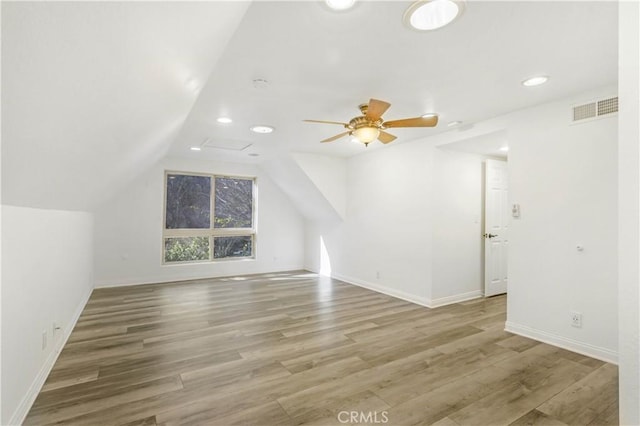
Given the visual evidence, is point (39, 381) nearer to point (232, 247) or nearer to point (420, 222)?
point (420, 222)

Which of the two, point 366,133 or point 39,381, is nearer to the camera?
point 39,381

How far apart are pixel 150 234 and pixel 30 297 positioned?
389cm

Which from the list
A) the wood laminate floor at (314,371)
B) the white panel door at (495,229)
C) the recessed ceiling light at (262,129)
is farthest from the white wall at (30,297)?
the white panel door at (495,229)

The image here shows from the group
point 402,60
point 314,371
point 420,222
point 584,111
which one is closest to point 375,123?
point 402,60

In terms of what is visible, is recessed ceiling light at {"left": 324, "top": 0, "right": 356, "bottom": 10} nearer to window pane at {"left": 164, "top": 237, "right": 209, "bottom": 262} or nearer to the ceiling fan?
the ceiling fan

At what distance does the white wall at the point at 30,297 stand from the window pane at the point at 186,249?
9.13ft

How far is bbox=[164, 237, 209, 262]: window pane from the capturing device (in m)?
6.07

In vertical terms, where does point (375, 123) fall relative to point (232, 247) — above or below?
above

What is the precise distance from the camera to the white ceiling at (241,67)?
1.02 metres

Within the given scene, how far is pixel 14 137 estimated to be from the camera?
118 cm

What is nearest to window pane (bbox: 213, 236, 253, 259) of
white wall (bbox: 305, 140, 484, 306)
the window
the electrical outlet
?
the window

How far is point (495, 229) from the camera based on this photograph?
4.95 m

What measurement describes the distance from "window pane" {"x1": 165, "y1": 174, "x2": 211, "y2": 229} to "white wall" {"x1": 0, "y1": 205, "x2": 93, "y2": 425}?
9.33 feet

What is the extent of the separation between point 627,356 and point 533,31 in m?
1.87
